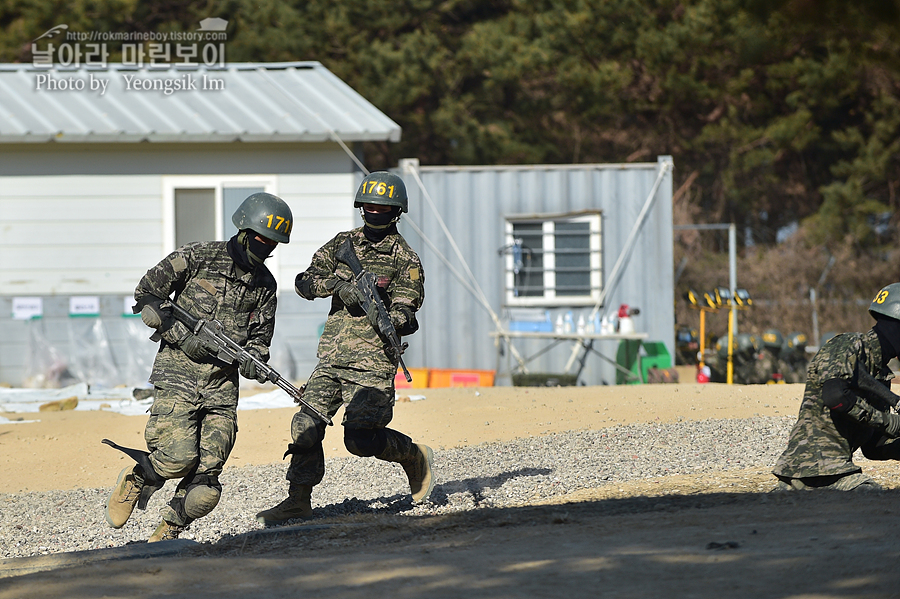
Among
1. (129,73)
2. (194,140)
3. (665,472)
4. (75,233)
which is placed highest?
(129,73)

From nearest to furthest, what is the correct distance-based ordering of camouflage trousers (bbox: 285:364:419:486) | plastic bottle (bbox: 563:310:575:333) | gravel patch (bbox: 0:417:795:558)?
camouflage trousers (bbox: 285:364:419:486)
gravel patch (bbox: 0:417:795:558)
plastic bottle (bbox: 563:310:575:333)

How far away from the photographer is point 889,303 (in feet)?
18.9

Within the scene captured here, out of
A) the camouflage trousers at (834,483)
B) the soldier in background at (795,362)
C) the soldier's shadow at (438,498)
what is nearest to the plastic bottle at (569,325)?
the soldier in background at (795,362)

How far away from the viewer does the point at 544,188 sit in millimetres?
13914

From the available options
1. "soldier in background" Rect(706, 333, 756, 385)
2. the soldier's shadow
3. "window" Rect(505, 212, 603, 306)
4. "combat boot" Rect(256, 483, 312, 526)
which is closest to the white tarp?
"window" Rect(505, 212, 603, 306)

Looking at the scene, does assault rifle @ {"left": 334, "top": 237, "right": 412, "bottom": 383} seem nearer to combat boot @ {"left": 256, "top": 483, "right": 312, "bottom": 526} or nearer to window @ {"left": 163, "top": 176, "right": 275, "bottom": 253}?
combat boot @ {"left": 256, "top": 483, "right": 312, "bottom": 526}

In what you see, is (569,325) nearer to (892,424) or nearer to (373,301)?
(892,424)

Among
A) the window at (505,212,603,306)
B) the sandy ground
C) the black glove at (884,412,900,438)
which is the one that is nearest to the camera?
the sandy ground

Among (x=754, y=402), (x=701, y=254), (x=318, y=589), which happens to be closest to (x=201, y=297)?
(x=318, y=589)

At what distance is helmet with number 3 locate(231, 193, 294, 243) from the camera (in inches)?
219

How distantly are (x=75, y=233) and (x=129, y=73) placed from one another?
284cm

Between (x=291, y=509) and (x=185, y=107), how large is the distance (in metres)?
9.57

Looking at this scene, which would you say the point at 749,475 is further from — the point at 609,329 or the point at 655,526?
the point at 609,329

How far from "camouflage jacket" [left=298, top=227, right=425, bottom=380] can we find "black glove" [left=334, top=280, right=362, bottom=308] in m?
0.06
